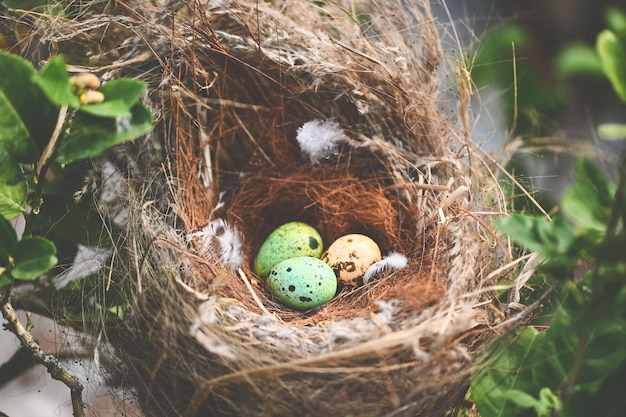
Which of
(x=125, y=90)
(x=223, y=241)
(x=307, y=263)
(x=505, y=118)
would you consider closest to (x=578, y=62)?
(x=505, y=118)

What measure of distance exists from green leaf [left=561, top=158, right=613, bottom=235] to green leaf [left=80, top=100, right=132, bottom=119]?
0.50 metres

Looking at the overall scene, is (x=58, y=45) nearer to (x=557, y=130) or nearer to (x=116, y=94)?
(x=116, y=94)

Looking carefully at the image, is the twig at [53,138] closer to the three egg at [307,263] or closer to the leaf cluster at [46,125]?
the leaf cluster at [46,125]

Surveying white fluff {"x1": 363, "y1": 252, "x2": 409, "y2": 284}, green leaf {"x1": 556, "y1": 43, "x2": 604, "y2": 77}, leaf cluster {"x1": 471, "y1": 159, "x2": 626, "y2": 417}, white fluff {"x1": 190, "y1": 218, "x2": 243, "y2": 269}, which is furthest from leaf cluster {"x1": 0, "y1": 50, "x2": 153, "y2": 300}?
green leaf {"x1": 556, "y1": 43, "x2": 604, "y2": 77}

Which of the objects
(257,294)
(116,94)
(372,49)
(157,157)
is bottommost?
(257,294)

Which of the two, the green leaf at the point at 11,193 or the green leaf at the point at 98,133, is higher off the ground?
the green leaf at the point at 98,133

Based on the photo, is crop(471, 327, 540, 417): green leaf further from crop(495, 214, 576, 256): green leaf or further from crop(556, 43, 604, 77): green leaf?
crop(556, 43, 604, 77): green leaf

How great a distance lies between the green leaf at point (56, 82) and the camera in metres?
0.78

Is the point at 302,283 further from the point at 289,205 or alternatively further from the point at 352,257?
the point at 289,205

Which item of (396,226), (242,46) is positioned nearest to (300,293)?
(396,226)

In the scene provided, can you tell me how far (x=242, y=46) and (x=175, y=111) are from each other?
0.54ft

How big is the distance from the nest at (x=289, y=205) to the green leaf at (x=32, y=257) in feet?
0.72

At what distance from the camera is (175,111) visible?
3.99 ft

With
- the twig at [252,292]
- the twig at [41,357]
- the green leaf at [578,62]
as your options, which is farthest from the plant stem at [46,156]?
the green leaf at [578,62]
